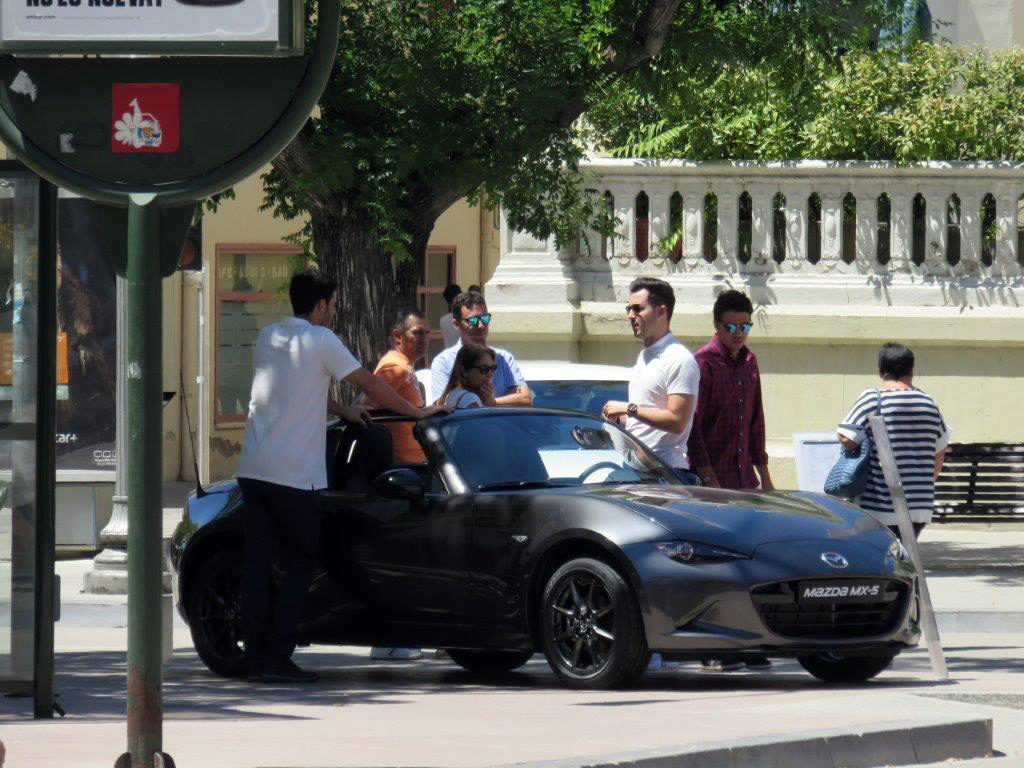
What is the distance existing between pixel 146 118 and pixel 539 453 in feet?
15.3

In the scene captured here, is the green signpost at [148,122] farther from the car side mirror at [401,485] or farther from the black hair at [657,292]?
the black hair at [657,292]

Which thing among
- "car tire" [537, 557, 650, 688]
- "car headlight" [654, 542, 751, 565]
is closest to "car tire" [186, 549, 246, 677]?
"car tire" [537, 557, 650, 688]

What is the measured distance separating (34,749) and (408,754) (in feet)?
3.92

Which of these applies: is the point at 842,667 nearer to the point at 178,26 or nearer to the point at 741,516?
the point at 741,516

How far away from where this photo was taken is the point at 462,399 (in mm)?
11008

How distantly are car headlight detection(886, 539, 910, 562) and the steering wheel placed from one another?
1363 mm

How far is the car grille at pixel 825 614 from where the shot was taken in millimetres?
9242

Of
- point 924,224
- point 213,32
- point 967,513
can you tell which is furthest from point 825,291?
point 213,32

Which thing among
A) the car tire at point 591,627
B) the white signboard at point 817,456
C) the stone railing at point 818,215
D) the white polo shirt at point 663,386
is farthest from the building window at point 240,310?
the car tire at point 591,627

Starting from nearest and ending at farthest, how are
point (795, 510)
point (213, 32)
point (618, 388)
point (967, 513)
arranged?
point (213, 32) → point (795, 510) → point (618, 388) → point (967, 513)

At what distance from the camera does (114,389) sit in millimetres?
15984

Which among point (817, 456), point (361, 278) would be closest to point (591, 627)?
point (817, 456)

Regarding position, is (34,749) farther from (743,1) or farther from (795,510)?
(743,1)

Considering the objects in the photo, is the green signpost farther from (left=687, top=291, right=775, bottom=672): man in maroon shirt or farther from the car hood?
(left=687, top=291, right=775, bottom=672): man in maroon shirt
